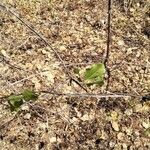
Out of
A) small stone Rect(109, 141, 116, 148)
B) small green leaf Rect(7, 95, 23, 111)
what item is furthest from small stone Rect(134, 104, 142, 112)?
small green leaf Rect(7, 95, 23, 111)

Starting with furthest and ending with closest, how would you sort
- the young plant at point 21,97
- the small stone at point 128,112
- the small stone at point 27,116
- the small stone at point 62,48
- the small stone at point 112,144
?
the small stone at point 62,48
the small stone at point 128,112
the small stone at point 27,116
the small stone at point 112,144
the young plant at point 21,97

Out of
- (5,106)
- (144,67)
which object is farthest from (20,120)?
(144,67)

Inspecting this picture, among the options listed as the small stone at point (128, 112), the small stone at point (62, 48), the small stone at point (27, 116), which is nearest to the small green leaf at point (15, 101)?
the small stone at point (27, 116)

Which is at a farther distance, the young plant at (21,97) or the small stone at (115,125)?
the small stone at (115,125)

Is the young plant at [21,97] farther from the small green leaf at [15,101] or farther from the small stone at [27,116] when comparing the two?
the small stone at [27,116]

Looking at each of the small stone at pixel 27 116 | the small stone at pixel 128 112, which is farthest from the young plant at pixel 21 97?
the small stone at pixel 128 112

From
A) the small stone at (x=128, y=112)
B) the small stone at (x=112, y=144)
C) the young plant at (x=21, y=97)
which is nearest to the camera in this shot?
the young plant at (x=21, y=97)

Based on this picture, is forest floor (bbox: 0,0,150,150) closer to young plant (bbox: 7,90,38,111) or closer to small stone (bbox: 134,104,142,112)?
small stone (bbox: 134,104,142,112)

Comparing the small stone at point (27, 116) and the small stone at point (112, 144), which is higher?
the small stone at point (27, 116)

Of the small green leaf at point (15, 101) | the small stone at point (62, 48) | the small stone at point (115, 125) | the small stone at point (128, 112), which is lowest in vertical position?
the small stone at point (115, 125)
